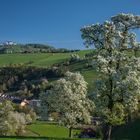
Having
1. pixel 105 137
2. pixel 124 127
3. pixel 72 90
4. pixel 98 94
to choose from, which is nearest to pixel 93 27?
pixel 98 94

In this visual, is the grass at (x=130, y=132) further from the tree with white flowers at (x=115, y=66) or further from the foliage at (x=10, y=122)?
the foliage at (x=10, y=122)

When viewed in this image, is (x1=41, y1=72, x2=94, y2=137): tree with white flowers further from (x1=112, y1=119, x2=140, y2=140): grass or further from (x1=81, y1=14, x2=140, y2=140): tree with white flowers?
(x1=81, y1=14, x2=140, y2=140): tree with white flowers

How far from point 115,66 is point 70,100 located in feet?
111

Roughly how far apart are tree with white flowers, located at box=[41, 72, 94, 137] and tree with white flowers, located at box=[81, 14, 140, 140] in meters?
31.7

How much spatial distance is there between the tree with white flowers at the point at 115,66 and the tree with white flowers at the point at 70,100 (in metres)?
31.7

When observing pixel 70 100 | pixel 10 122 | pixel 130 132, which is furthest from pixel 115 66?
pixel 10 122

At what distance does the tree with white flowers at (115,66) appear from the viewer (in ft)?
151

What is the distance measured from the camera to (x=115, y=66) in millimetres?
46969

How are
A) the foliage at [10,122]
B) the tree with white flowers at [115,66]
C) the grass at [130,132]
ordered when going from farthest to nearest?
1. the foliage at [10,122]
2. the grass at [130,132]
3. the tree with white flowers at [115,66]

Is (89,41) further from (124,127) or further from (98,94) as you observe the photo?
(124,127)

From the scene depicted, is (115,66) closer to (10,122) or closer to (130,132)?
(130,132)

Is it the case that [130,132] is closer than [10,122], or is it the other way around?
[130,132]

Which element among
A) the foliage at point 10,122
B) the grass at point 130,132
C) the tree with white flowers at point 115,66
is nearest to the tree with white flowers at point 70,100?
the grass at point 130,132

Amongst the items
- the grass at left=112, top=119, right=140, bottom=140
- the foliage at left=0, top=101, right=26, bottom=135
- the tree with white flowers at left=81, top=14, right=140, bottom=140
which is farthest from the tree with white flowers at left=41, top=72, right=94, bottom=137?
the foliage at left=0, top=101, right=26, bottom=135
